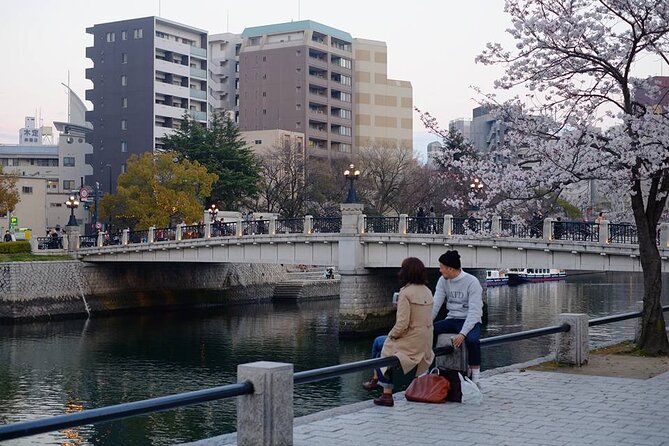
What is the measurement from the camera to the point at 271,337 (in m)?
36.6

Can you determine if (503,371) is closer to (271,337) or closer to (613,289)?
(271,337)

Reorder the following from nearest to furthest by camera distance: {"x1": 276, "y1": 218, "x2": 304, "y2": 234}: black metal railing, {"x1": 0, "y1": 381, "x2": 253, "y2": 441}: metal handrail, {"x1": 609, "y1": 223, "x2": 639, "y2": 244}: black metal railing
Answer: {"x1": 0, "y1": 381, "x2": 253, "y2": 441}: metal handrail → {"x1": 609, "y1": 223, "x2": 639, "y2": 244}: black metal railing → {"x1": 276, "y1": 218, "x2": 304, "y2": 234}: black metal railing

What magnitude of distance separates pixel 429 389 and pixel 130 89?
6895 centimetres

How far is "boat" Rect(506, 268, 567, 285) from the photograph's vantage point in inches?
2793

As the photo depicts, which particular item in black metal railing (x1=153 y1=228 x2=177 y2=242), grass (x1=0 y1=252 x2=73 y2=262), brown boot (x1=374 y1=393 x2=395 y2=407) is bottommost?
brown boot (x1=374 y1=393 x2=395 y2=407)

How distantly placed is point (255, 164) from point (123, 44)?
62.5ft

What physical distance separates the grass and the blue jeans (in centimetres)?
3722

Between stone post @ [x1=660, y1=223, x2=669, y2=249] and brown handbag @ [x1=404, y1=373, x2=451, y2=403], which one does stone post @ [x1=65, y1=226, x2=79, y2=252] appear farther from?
brown handbag @ [x1=404, y1=373, x2=451, y2=403]

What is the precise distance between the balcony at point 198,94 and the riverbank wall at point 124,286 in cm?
2855

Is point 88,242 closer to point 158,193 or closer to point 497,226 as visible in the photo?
point 158,193

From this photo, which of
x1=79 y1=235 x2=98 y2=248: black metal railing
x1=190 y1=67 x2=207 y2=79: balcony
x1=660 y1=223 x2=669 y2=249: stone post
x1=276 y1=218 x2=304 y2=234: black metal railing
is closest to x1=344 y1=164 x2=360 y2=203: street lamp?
x1=276 y1=218 x2=304 y2=234: black metal railing

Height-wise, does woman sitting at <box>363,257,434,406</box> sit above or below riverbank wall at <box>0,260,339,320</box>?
above

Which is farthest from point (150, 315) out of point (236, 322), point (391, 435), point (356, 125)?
point (356, 125)

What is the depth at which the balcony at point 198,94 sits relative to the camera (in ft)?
265
